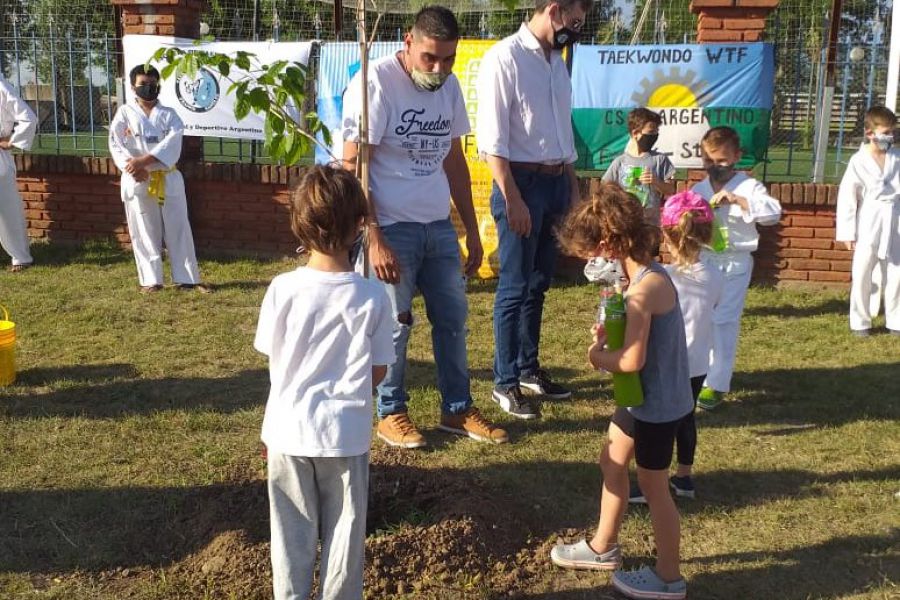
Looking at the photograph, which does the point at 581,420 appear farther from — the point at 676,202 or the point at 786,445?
the point at 676,202

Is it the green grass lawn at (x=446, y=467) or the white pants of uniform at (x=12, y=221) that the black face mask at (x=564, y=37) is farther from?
the white pants of uniform at (x=12, y=221)

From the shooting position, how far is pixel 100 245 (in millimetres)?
9938

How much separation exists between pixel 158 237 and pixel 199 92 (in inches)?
84.1

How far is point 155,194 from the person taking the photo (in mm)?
8211

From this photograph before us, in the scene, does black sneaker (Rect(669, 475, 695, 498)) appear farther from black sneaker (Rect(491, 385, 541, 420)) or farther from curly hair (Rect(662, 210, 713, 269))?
black sneaker (Rect(491, 385, 541, 420))

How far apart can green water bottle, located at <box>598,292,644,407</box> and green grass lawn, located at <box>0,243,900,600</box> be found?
2.53 ft

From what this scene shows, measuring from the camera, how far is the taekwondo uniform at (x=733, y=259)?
529 centimetres

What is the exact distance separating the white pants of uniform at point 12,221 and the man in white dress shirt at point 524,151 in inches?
234

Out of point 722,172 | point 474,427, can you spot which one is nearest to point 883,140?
point 722,172

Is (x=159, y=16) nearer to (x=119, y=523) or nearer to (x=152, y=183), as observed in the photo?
(x=152, y=183)

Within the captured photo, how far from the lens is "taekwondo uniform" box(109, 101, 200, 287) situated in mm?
8055

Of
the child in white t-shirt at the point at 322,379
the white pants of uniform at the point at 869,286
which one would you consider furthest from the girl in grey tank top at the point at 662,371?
the white pants of uniform at the point at 869,286

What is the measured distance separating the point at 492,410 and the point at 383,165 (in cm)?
160

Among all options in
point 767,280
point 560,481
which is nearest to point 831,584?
point 560,481
